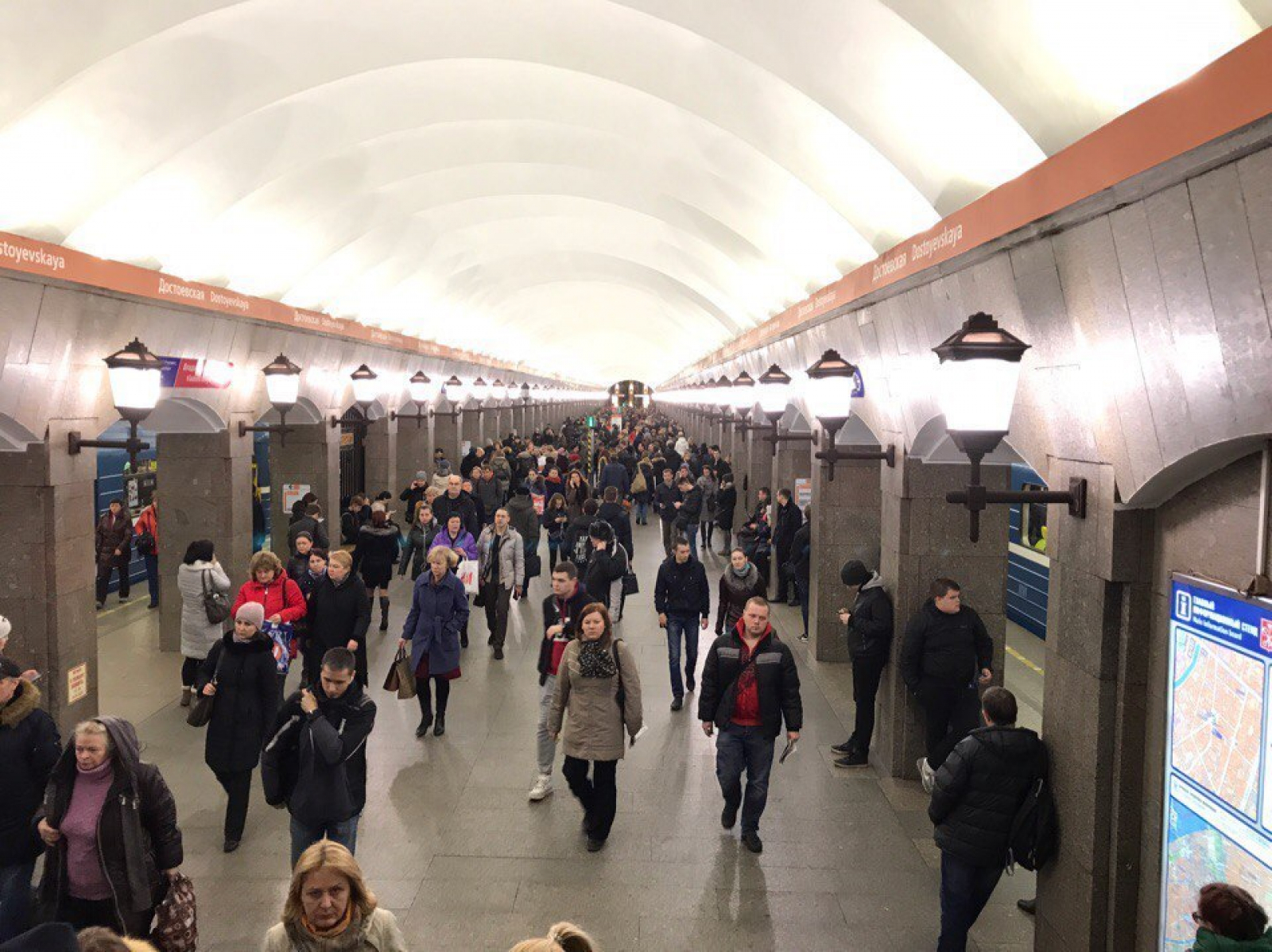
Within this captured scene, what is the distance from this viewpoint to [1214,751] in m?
3.38

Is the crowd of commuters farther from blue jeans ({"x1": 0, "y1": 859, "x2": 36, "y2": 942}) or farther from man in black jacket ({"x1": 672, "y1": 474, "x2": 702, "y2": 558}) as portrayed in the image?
man in black jacket ({"x1": 672, "y1": 474, "x2": 702, "y2": 558})

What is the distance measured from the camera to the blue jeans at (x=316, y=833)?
14.2 ft

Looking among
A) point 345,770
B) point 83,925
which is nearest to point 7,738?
point 83,925

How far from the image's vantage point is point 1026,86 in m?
4.43

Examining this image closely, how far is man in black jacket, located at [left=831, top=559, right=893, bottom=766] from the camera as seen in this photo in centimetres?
680

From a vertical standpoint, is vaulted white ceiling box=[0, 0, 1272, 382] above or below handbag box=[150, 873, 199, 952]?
above

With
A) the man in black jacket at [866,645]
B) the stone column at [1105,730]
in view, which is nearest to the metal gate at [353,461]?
the man in black jacket at [866,645]

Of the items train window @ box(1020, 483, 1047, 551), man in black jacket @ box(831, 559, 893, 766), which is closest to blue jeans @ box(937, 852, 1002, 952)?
man in black jacket @ box(831, 559, 893, 766)

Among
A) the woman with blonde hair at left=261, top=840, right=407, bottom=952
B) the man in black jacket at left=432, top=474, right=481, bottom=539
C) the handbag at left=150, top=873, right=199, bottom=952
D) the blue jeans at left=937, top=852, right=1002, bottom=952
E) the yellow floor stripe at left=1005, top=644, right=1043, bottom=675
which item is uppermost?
the man in black jacket at left=432, top=474, right=481, bottom=539

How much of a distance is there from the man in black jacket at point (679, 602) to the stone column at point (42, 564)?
476cm

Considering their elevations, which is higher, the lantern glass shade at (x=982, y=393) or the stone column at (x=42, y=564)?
the lantern glass shade at (x=982, y=393)

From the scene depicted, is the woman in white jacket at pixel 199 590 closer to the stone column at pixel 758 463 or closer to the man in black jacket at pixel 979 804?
the man in black jacket at pixel 979 804

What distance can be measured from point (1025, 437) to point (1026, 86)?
180 cm

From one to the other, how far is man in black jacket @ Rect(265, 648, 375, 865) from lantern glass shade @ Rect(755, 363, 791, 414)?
5.81 m
